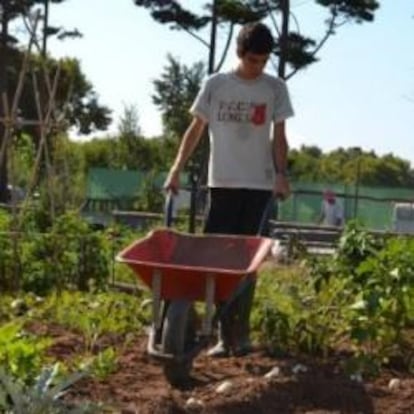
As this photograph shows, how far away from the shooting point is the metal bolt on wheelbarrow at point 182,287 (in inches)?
177

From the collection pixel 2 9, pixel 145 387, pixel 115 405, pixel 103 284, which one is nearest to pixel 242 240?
pixel 145 387

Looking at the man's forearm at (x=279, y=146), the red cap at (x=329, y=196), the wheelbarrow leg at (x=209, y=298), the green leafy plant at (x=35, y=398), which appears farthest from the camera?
the red cap at (x=329, y=196)

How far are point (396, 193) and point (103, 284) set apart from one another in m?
30.1

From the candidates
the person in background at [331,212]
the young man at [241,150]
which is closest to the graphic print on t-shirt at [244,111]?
the young man at [241,150]

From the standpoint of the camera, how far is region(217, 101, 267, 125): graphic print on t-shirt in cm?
549

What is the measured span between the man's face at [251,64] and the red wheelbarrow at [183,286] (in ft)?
3.26

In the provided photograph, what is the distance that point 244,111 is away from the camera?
550cm

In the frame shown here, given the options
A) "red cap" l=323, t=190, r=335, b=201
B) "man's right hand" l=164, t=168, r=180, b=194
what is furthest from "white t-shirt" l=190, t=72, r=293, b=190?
"red cap" l=323, t=190, r=335, b=201

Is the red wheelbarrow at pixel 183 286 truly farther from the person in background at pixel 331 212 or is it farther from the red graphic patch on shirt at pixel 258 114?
the person in background at pixel 331 212

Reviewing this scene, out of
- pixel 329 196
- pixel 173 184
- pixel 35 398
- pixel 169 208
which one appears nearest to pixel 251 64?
pixel 173 184

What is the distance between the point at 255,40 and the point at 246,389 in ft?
5.76

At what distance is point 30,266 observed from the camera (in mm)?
7980

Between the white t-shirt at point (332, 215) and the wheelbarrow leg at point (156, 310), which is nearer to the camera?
the wheelbarrow leg at point (156, 310)

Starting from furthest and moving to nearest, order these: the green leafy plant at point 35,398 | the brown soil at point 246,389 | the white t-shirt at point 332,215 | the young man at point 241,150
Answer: the white t-shirt at point 332,215 → the young man at point 241,150 → the brown soil at point 246,389 → the green leafy plant at point 35,398
